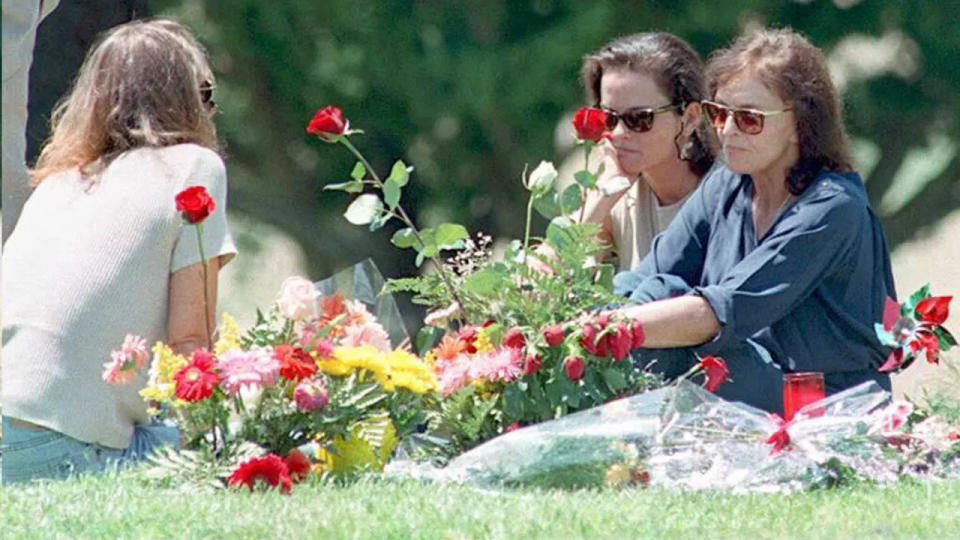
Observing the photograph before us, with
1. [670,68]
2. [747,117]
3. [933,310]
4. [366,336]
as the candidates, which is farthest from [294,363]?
[670,68]

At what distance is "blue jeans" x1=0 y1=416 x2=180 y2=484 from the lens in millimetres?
3635

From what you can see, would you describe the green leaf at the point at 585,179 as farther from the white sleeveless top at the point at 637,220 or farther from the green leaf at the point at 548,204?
the white sleeveless top at the point at 637,220

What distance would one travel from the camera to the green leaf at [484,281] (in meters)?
3.51

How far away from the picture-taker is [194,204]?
3.28m

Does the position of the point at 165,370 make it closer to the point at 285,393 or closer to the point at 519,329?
the point at 285,393

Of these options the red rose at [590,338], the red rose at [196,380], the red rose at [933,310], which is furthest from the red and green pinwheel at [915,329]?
the red rose at [196,380]

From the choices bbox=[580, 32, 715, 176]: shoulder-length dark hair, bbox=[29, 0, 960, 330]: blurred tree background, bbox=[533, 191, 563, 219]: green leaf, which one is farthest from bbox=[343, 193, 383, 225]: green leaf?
bbox=[29, 0, 960, 330]: blurred tree background

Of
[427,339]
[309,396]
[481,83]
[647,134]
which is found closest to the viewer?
[309,396]

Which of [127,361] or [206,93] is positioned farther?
[206,93]

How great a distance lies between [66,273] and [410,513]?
3.90 feet

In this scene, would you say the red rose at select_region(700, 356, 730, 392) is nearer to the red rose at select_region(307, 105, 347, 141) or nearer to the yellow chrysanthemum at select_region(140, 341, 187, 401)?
the red rose at select_region(307, 105, 347, 141)

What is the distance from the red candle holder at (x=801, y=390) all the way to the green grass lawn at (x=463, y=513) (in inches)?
14.0

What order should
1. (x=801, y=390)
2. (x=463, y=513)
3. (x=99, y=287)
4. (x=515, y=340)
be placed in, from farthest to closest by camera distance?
1. (x=99, y=287)
2. (x=801, y=390)
3. (x=515, y=340)
4. (x=463, y=513)

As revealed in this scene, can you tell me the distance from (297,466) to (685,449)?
0.72 m
